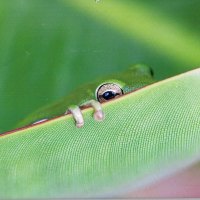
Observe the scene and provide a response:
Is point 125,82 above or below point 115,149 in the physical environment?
above

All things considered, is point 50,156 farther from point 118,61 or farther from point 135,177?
point 118,61

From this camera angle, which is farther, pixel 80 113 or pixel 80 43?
pixel 80 43

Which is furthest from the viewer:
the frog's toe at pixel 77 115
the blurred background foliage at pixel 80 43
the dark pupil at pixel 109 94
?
the blurred background foliage at pixel 80 43

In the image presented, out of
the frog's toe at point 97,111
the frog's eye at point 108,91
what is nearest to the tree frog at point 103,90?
the frog's eye at point 108,91

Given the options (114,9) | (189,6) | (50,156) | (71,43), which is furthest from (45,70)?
(50,156)

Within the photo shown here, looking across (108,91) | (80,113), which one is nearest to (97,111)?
(80,113)

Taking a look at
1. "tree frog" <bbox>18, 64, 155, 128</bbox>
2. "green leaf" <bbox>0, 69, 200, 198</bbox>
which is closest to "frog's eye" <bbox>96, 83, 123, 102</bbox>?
"tree frog" <bbox>18, 64, 155, 128</bbox>

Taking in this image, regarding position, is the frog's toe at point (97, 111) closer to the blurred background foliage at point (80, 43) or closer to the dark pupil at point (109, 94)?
the dark pupil at point (109, 94)

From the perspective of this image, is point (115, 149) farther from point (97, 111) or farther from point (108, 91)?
point (108, 91)
